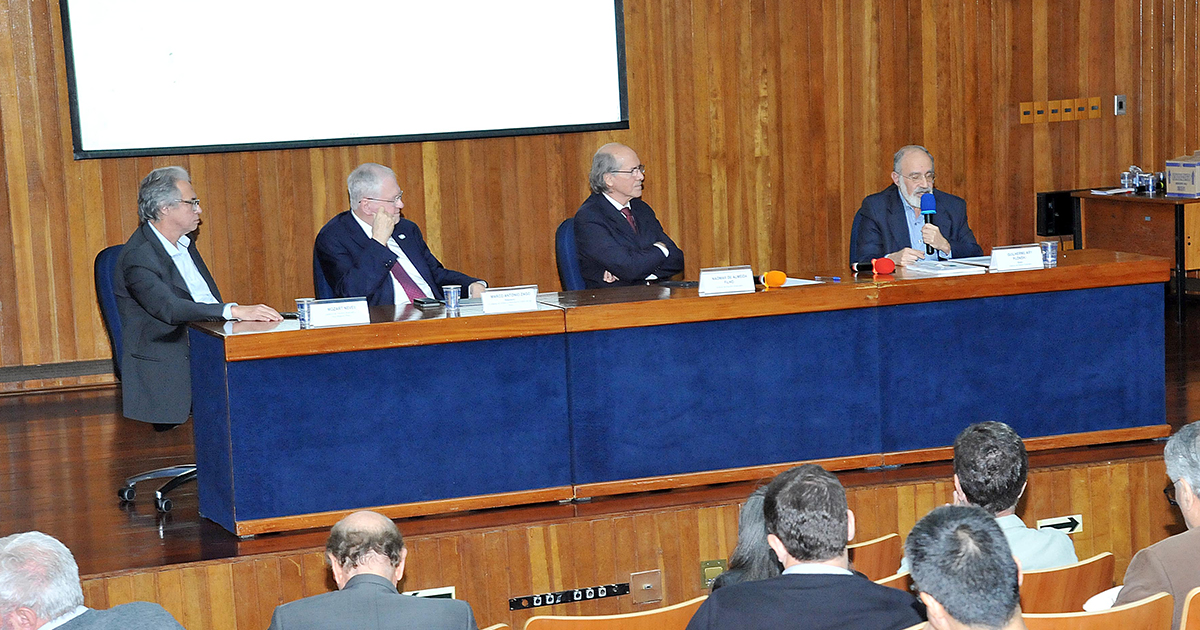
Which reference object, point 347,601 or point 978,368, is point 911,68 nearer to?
point 978,368

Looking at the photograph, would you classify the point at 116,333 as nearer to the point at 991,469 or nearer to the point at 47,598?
the point at 47,598

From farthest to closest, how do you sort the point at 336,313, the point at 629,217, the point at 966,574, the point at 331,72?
the point at 331,72
the point at 629,217
the point at 336,313
the point at 966,574

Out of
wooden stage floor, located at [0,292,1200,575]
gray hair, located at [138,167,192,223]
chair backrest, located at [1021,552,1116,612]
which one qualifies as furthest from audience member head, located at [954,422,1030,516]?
gray hair, located at [138,167,192,223]

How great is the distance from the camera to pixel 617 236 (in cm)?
495

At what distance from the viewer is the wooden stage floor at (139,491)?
3.69m

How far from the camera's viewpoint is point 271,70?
21.4 feet

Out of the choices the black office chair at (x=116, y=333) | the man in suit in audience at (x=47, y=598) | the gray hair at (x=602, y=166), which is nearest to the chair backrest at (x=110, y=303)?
the black office chair at (x=116, y=333)

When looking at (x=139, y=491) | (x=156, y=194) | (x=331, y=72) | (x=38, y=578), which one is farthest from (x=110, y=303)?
(x=331, y=72)

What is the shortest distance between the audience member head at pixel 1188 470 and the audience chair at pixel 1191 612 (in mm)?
360

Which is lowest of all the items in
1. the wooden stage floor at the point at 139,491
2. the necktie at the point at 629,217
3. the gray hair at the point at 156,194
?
the wooden stage floor at the point at 139,491

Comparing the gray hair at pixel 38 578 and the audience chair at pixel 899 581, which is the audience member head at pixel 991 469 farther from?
the gray hair at pixel 38 578

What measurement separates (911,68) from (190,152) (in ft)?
13.4

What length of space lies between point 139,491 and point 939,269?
285 cm

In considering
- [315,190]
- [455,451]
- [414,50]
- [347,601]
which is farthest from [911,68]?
[347,601]
